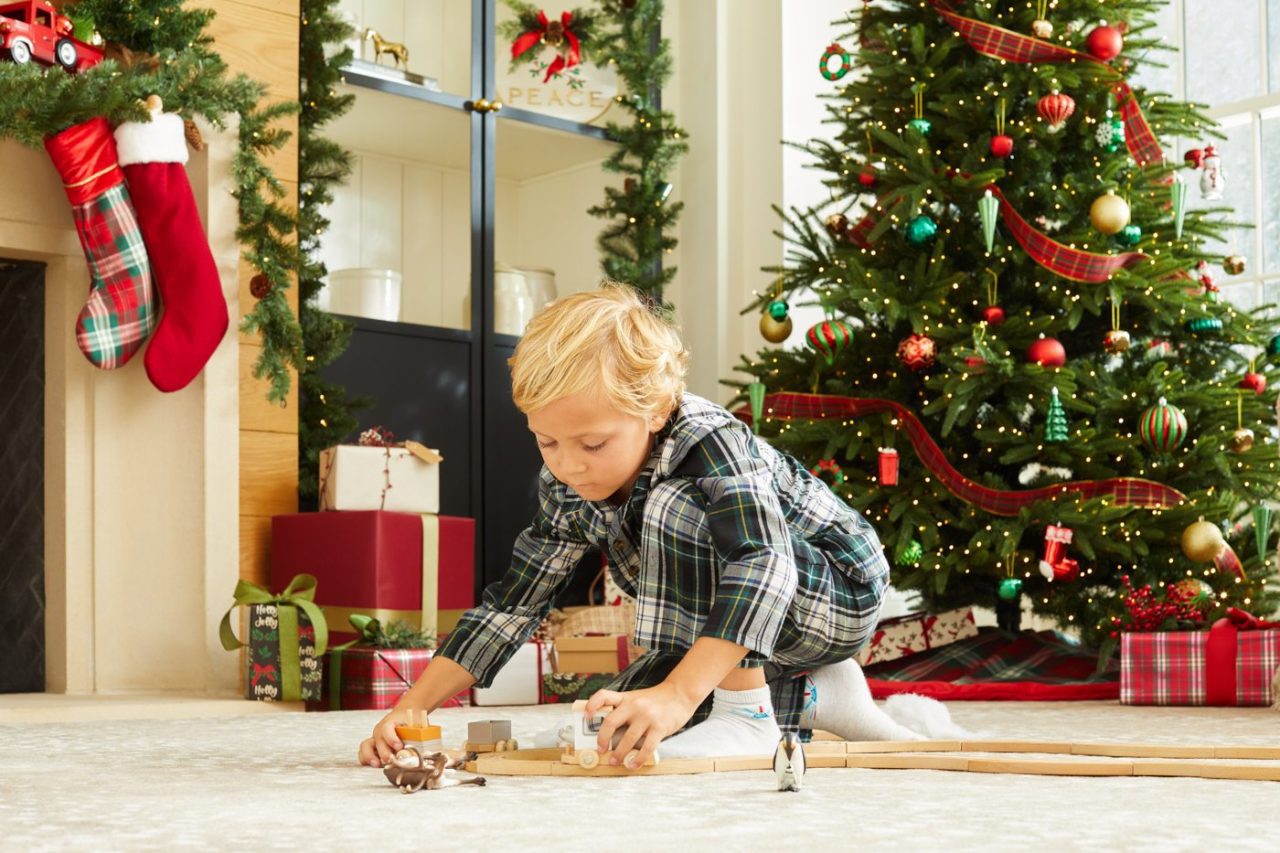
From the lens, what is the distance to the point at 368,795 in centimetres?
112

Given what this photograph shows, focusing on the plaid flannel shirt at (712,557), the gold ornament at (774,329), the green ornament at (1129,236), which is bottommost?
the plaid flannel shirt at (712,557)

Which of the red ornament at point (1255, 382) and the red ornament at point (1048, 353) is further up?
the red ornament at point (1048, 353)

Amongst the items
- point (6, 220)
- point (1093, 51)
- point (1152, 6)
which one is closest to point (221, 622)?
point (6, 220)

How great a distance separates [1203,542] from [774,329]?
1.13 metres

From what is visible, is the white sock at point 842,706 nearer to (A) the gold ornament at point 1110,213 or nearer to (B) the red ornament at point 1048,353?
(B) the red ornament at point 1048,353

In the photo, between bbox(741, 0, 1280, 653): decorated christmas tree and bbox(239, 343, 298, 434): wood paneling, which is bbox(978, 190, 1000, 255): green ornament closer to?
bbox(741, 0, 1280, 653): decorated christmas tree

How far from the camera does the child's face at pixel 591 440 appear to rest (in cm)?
128

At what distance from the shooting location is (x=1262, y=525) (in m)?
2.86

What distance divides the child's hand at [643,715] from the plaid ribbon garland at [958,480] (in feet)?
6.33

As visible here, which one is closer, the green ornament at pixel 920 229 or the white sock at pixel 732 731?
the white sock at pixel 732 731

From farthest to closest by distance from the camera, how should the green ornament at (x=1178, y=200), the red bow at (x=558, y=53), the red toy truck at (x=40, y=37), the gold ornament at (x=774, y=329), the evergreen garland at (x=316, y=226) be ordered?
1. the red bow at (x=558, y=53)
2. the gold ornament at (x=774, y=329)
3. the evergreen garland at (x=316, y=226)
4. the green ornament at (x=1178, y=200)
5. the red toy truck at (x=40, y=37)

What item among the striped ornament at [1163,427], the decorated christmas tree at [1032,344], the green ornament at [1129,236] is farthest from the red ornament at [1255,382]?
the green ornament at [1129,236]

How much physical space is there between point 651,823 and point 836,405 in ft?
7.42

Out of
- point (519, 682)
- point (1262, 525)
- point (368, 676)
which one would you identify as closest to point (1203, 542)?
point (1262, 525)
